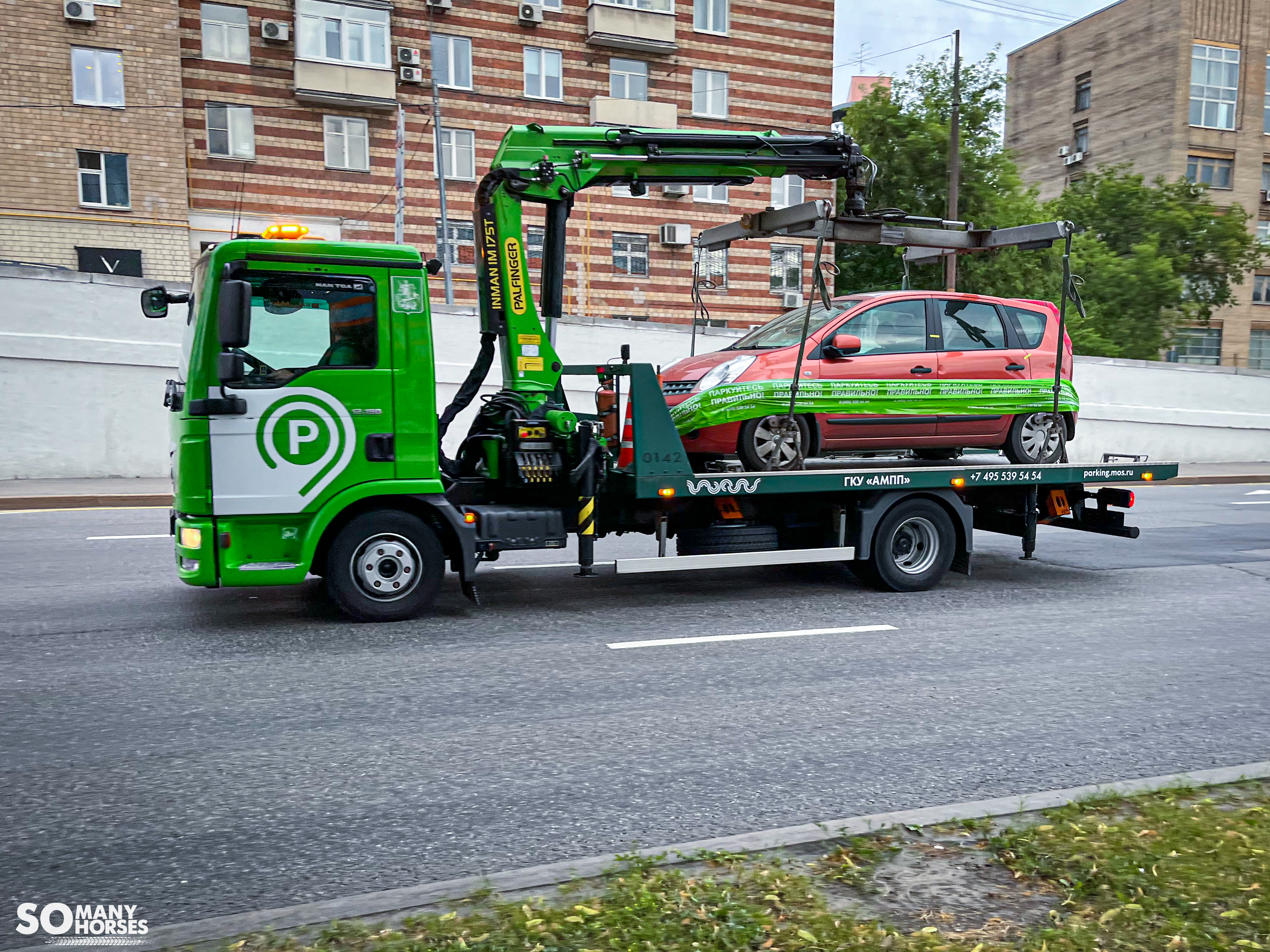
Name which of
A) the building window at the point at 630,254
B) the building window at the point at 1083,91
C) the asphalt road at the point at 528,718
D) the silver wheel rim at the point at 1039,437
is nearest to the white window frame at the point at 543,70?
the building window at the point at 630,254

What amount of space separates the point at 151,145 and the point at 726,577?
73.5 feet

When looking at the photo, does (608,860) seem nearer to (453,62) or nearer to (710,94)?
(453,62)

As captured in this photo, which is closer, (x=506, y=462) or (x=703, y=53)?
(x=506, y=462)

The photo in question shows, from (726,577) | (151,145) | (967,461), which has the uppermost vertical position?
(151,145)

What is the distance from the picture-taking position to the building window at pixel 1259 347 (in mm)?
45656

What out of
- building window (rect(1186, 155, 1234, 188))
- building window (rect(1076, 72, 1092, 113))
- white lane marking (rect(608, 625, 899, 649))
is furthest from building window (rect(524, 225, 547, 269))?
building window (rect(1076, 72, 1092, 113))

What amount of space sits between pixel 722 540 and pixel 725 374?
136 centimetres

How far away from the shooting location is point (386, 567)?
7.44 metres

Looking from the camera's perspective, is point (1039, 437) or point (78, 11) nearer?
point (1039, 437)

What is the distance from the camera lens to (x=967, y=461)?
32.7 feet

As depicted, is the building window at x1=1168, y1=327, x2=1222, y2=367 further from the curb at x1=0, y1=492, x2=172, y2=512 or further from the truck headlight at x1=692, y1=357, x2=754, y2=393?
the truck headlight at x1=692, y1=357, x2=754, y2=393

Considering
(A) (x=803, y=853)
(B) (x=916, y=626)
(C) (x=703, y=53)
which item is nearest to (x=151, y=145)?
(C) (x=703, y=53)

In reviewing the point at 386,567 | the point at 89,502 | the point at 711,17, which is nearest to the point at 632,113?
the point at 711,17

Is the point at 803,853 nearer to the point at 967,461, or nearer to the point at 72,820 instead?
the point at 72,820
